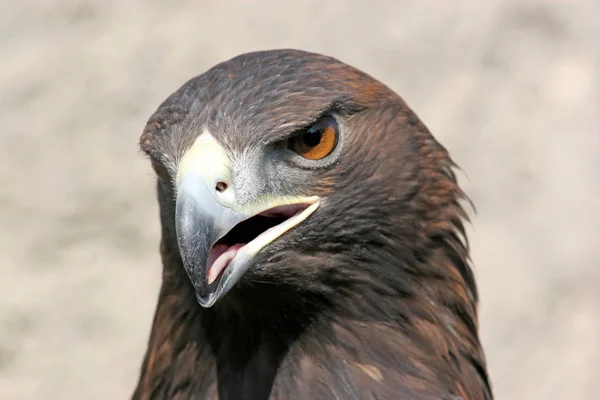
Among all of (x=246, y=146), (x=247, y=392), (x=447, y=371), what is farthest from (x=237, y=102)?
(x=447, y=371)

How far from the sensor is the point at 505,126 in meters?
5.85

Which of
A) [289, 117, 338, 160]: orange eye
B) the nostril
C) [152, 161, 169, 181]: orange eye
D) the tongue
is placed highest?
[289, 117, 338, 160]: orange eye

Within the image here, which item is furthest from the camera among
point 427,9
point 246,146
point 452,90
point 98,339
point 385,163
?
point 427,9

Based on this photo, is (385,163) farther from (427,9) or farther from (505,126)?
(427,9)

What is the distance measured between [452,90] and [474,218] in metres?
0.87

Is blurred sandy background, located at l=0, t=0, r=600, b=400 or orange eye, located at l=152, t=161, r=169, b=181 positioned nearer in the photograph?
orange eye, located at l=152, t=161, r=169, b=181

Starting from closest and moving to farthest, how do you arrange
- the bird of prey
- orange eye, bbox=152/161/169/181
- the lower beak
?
the lower beak, the bird of prey, orange eye, bbox=152/161/169/181

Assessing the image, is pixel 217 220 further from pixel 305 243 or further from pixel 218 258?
pixel 305 243

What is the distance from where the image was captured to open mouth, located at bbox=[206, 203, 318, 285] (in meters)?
2.22

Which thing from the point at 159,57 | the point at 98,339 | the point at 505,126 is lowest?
the point at 98,339

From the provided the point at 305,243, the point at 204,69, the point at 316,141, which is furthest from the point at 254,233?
the point at 204,69

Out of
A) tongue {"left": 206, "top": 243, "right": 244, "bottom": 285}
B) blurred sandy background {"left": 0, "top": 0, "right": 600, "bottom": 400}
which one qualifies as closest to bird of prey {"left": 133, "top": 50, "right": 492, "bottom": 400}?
tongue {"left": 206, "top": 243, "right": 244, "bottom": 285}

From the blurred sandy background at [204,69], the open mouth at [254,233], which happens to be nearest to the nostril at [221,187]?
the open mouth at [254,233]

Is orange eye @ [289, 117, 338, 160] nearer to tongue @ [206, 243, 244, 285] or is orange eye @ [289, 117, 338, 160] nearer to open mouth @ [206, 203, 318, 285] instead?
open mouth @ [206, 203, 318, 285]
